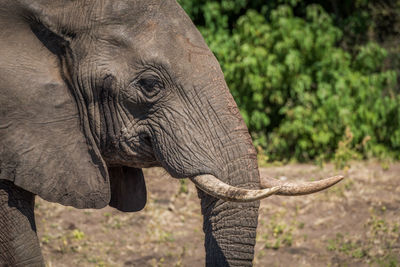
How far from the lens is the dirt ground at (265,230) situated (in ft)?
16.5

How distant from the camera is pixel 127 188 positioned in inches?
151

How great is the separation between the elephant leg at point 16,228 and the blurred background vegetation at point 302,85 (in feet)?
13.1

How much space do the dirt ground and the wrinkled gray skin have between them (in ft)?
5.05

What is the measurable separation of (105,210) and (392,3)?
4.59 meters

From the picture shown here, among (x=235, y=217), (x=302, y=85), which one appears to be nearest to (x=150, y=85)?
(x=235, y=217)

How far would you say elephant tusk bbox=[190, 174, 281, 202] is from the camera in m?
2.81

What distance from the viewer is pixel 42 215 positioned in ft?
19.1

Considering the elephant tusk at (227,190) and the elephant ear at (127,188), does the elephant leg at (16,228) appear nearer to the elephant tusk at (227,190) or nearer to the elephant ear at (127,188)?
the elephant ear at (127,188)

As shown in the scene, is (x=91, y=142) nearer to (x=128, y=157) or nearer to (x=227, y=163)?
(x=128, y=157)

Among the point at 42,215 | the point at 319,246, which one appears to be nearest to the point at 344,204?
the point at 319,246

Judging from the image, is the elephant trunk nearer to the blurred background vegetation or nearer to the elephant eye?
the elephant eye

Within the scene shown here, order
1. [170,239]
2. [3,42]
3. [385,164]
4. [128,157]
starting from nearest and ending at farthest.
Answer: [3,42] < [128,157] < [170,239] < [385,164]

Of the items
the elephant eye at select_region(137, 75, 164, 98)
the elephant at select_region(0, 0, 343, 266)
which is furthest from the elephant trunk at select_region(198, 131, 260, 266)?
the elephant eye at select_region(137, 75, 164, 98)

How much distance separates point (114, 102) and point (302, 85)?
171 inches
